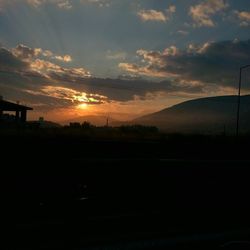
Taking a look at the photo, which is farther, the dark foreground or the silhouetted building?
the silhouetted building

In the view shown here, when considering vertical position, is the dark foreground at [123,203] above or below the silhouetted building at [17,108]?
below

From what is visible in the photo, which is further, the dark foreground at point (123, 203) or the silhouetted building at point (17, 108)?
the silhouetted building at point (17, 108)

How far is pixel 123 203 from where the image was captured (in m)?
8.23

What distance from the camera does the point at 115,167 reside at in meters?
8.00

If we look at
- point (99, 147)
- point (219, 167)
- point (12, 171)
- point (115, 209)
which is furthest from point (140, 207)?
point (99, 147)

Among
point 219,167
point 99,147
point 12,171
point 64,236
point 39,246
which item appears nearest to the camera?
point 39,246

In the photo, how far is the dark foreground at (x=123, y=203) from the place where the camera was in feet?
21.2

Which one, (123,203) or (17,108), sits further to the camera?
(17,108)

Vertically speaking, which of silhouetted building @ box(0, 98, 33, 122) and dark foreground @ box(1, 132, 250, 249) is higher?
silhouetted building @ box(0, 98, 33, 122)

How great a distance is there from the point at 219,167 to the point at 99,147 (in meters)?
15.9

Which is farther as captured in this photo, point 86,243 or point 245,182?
point 245,182

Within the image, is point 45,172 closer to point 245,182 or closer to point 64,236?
point 64,236

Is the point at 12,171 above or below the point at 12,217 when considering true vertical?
above

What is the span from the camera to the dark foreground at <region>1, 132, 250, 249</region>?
6469 millimetres
